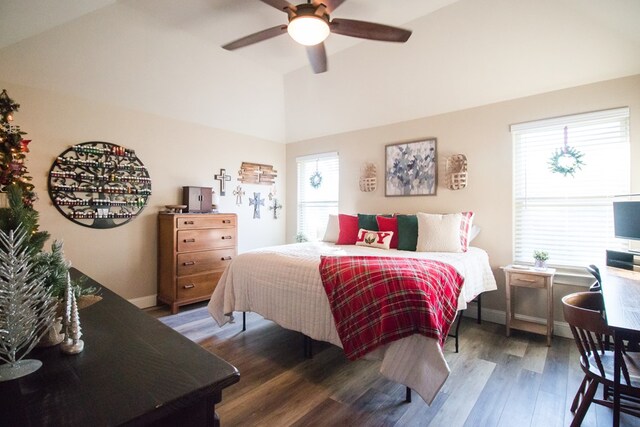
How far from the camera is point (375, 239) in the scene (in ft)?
11.2

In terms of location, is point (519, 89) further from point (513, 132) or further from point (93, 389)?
point (93, 389)

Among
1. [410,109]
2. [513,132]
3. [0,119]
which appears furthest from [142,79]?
[513,132]

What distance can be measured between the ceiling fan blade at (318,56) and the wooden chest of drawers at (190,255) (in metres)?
2.15

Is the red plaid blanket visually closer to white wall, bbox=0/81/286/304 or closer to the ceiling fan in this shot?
the ceiling fan

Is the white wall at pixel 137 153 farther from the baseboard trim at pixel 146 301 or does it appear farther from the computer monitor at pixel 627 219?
the computer monitor at pixel 627 219

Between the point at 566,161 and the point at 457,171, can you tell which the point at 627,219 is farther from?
the point at 457,171

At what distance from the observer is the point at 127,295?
→ 347 cm

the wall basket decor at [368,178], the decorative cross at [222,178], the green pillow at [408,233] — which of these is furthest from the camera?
the decorative cross at [222,178]

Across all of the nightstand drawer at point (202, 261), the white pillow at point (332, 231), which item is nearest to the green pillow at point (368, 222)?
the white pillow at point (332, 231)

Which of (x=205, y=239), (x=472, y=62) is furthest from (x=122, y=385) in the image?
(x=472, y=62)

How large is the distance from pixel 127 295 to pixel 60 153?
164 centimetres

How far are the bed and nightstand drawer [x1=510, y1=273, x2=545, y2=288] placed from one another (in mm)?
195

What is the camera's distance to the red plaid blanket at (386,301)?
172cm

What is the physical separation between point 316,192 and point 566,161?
3180 millimetres
